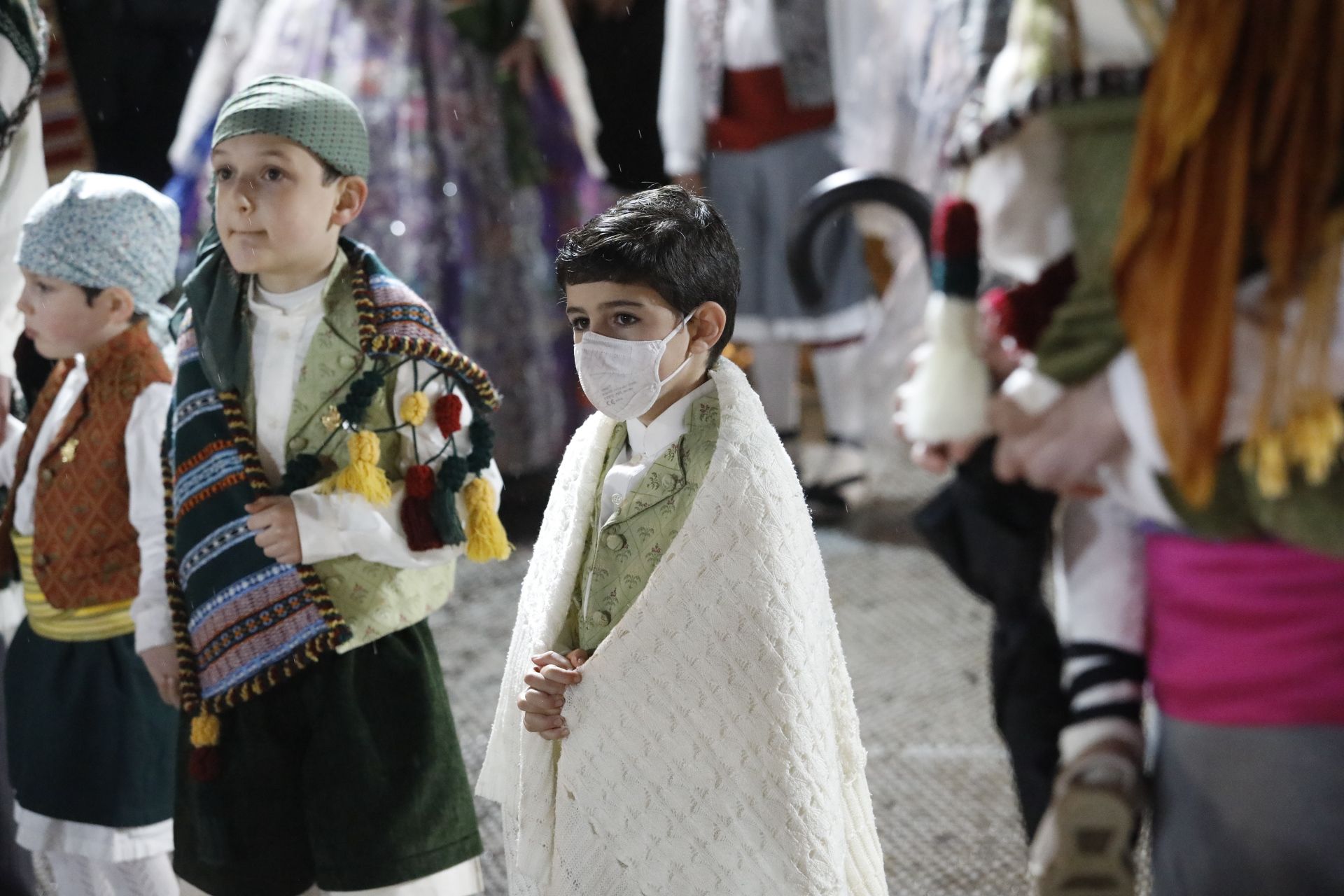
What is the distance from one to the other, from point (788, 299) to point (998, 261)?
10.4 ft

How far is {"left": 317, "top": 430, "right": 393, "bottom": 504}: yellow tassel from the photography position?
195 cm

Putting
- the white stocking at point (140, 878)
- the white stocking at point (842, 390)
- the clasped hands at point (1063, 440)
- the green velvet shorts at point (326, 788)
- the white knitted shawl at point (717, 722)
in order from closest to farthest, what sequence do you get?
the clasped hands at point (1063, 440) → the white knitted shawl at point (717, 722) → the green velvet shorts at point (326, 788) → the white stocking at point (140, 878) → the white stocking at point (842, 390)

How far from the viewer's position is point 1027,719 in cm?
153

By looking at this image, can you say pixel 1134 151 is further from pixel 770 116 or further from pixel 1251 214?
pixel 770 116

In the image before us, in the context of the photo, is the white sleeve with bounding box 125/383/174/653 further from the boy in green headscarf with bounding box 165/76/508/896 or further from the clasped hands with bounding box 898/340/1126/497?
the clasped hands with bounding box 898/340/1126/497

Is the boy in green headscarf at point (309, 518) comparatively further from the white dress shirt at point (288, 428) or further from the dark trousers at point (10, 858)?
the dark trousers at point (10, 858)

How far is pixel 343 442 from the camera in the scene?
6.60ft

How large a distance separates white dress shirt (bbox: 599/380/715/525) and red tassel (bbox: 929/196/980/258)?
50cm

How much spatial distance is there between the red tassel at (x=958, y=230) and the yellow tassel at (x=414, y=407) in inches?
31.9

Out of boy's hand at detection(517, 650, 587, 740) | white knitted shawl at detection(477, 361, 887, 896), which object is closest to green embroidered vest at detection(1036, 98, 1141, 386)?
white knitted shawl at detection(477, 361, 887, 896)

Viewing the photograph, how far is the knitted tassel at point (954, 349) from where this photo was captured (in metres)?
1.41

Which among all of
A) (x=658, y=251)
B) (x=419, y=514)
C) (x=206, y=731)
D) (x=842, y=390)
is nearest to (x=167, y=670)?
(x=206, y=731)

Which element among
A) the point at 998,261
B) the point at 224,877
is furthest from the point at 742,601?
the point at 224,877

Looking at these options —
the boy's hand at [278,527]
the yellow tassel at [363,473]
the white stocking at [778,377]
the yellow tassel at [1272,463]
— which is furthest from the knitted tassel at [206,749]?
the white stocking at [778,377]
